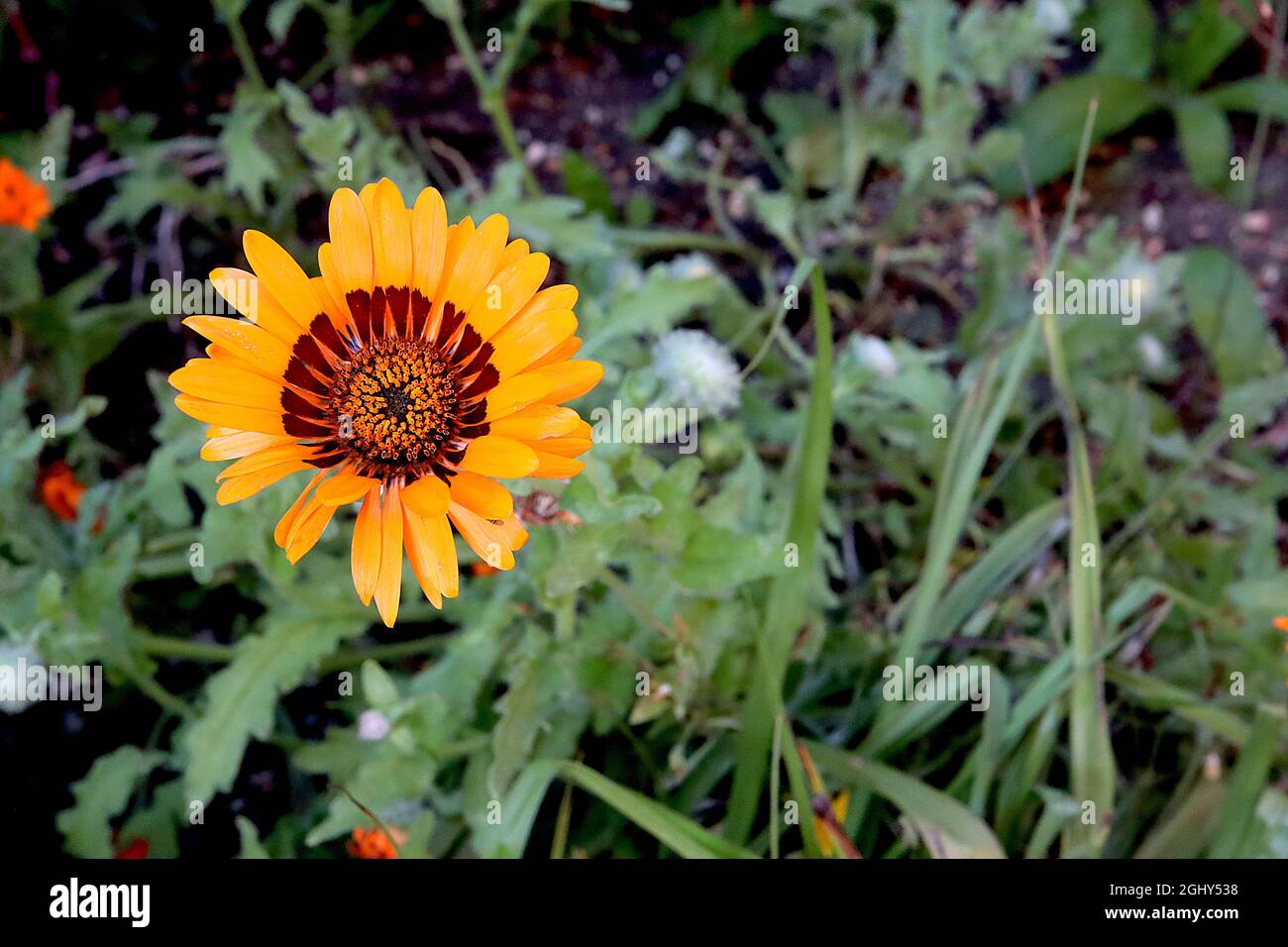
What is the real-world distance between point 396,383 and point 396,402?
3 centimetres

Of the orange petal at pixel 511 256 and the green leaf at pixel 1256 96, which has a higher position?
the green leaf at pixel 1256 96

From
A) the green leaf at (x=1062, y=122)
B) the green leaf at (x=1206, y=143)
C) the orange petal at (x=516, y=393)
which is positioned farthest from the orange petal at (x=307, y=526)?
the green leaf at (x=1206, y=143)

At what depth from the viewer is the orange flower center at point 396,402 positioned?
1256 millimetres

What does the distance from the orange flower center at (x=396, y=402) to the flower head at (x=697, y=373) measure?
2.52 ft

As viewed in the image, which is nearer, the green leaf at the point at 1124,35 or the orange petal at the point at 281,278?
the orange petal at the point at 281,278

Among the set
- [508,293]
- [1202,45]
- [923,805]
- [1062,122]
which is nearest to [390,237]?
[508,293]

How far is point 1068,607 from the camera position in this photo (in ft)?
6.81

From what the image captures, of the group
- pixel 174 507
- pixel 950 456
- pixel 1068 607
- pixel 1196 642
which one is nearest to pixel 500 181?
pixel 174 507

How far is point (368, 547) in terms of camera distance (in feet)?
3.93

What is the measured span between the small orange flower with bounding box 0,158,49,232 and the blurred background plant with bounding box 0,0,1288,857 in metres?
0.03

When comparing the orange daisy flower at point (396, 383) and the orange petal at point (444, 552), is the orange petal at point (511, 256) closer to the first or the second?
the orange daisy flower at point (396, 383)

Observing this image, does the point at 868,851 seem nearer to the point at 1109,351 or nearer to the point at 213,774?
the point at 213,774

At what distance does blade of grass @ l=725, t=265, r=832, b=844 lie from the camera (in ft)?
5.52

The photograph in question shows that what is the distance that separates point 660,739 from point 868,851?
0.42m
